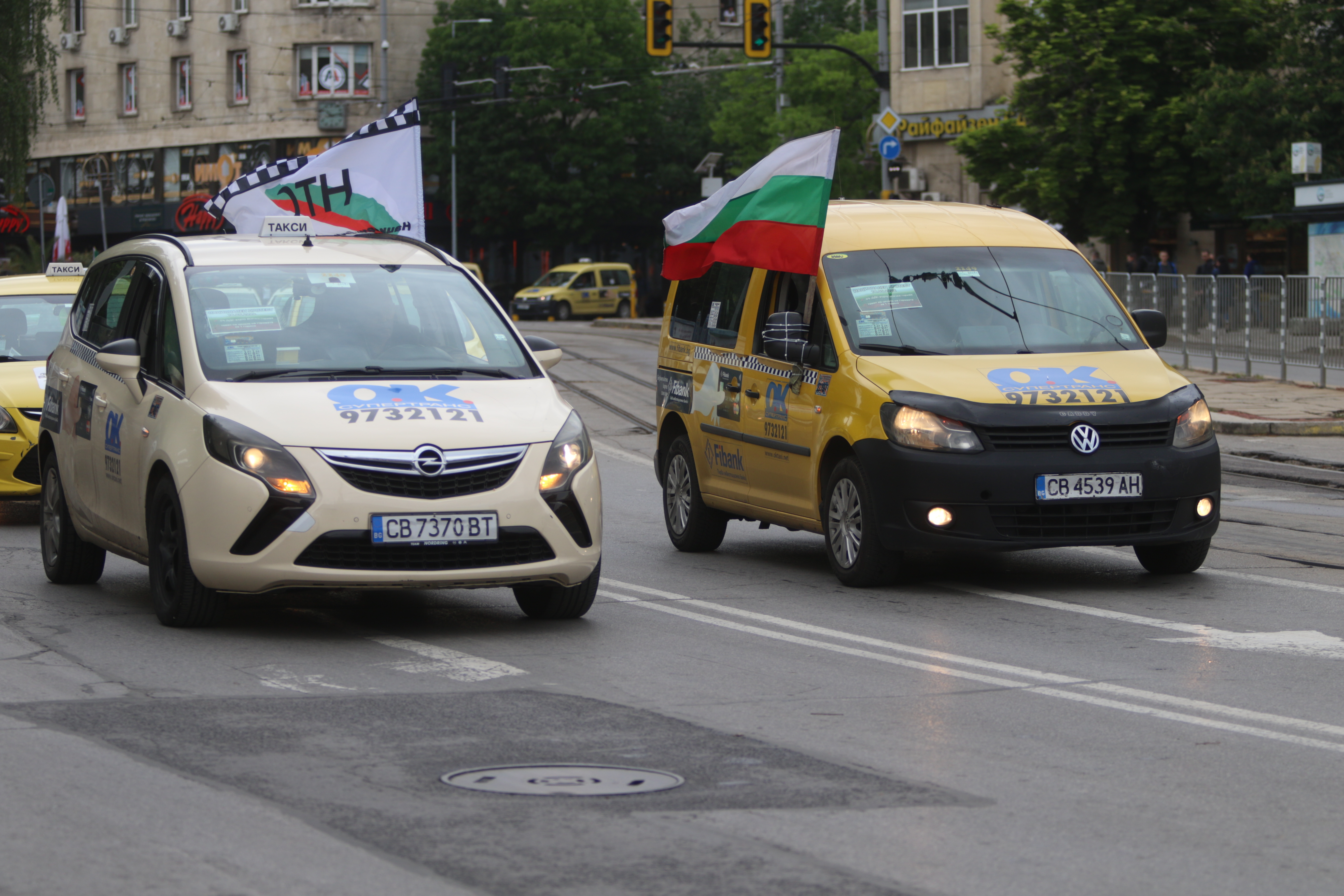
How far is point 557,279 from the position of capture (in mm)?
59688

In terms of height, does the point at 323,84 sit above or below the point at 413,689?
above

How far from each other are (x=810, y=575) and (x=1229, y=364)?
19429mm

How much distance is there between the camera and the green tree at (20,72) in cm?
4947

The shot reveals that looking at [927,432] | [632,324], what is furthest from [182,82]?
[927,432]

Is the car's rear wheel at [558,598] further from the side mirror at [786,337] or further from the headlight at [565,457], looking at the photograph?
the side mirror at [786,337]

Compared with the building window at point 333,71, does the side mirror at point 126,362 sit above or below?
below

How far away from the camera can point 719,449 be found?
1166 cm

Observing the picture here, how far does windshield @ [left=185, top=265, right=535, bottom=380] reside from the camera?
8906mm

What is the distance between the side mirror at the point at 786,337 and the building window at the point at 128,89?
68847 mm

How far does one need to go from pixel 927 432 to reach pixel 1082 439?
762 millimetres

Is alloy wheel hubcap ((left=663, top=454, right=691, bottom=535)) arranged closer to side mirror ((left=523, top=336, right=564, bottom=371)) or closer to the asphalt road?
the asphalt road

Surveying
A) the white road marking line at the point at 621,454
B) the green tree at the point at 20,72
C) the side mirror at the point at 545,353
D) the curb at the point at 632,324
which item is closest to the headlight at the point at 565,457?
the side mirror at the point at 545,353

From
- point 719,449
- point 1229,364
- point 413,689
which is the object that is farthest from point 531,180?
point 413,689

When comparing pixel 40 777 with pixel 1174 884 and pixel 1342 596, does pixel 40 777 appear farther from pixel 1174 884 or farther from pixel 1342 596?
pixel 1342 596
